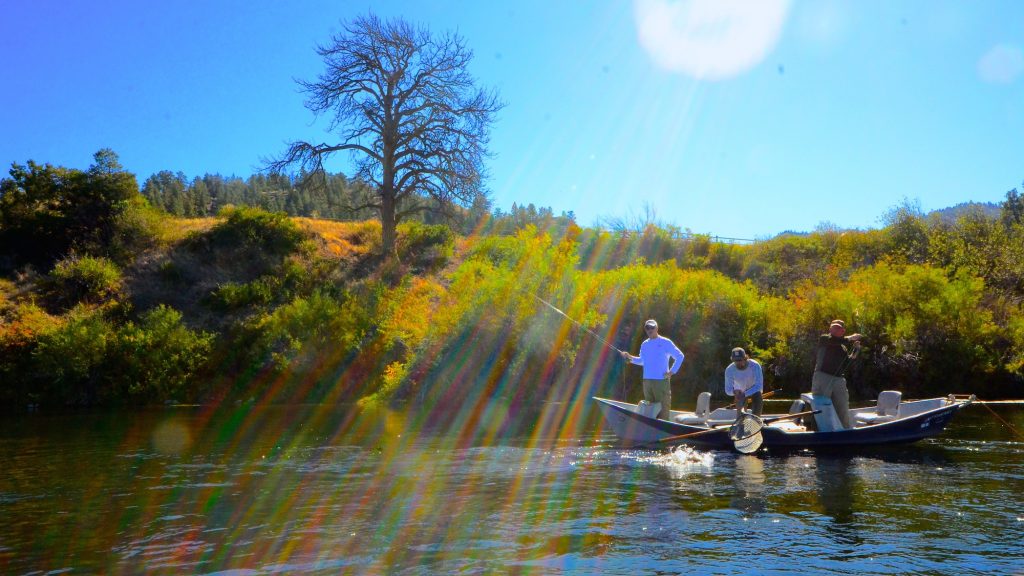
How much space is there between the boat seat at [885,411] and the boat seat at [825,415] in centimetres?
130

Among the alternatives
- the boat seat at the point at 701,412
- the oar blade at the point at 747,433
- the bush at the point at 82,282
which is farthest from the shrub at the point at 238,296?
the oar blade at the point at 747,433

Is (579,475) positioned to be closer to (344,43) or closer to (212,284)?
(212,284)

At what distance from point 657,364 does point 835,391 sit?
3.41m

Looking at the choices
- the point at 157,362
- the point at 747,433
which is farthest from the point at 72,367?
the point at 747,433

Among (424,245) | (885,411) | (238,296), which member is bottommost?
(885,411)

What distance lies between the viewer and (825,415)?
46.6 feet

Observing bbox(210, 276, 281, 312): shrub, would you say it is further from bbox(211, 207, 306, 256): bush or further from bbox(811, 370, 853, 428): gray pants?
bbox(811, 370, 853, 428): gray pants

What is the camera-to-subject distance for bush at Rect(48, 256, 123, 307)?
34750mm

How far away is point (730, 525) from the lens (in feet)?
29.7

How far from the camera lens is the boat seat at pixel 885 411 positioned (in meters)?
15.4

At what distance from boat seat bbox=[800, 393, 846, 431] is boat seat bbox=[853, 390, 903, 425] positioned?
1.30m

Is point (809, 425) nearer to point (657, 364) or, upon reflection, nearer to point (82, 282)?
point (657, 364)

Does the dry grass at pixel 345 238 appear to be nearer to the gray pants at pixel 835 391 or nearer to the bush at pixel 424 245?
the bush at pixel 424 245

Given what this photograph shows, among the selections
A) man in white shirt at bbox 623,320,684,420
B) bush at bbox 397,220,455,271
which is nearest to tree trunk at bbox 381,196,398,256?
bush at bbox 397,220,455,271
